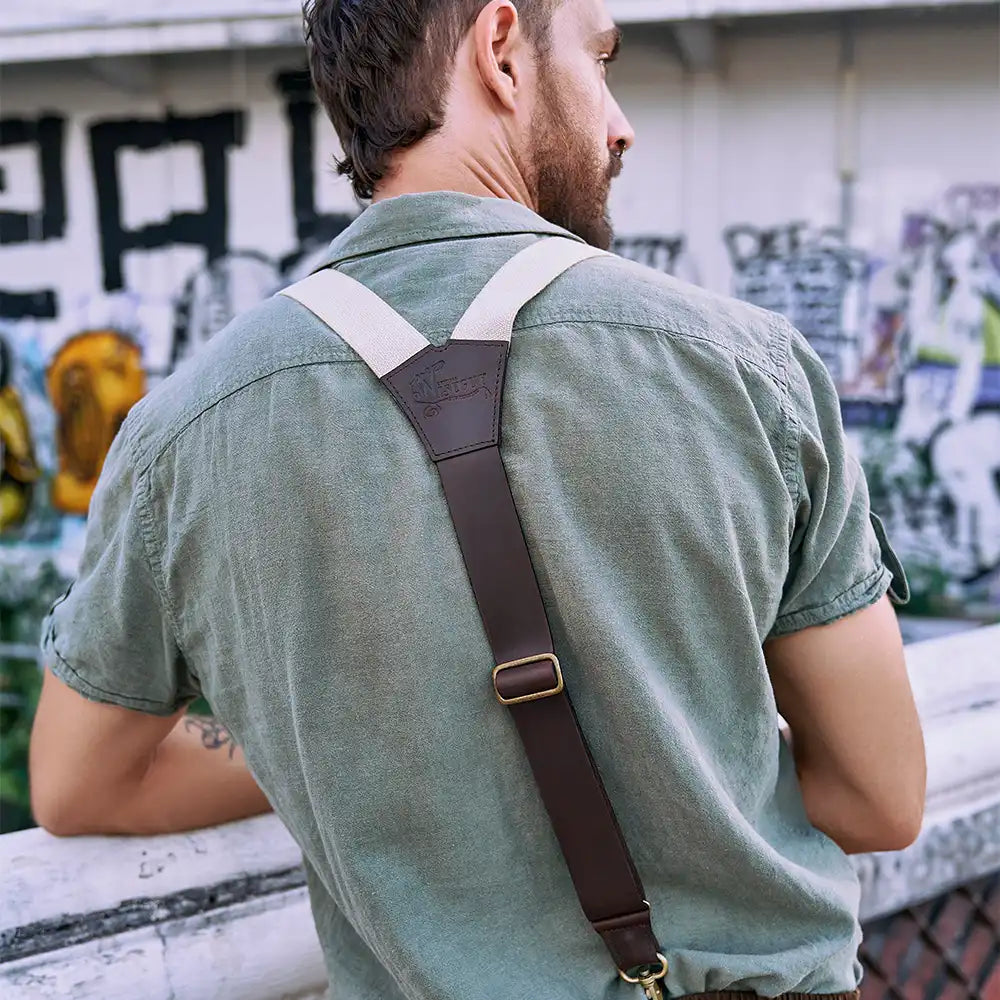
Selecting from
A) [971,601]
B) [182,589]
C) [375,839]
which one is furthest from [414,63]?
[971,601]

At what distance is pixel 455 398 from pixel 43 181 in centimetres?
720

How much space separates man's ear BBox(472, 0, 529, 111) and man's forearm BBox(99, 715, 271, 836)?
81cm

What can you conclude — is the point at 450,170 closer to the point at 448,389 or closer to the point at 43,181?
the point at 448,389

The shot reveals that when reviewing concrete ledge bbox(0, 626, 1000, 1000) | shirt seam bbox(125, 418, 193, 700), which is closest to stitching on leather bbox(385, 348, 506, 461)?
shirt seam bbox(125, 418, 193, 700)

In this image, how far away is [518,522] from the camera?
0.99 meters

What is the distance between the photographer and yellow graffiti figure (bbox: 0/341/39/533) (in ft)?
24.3

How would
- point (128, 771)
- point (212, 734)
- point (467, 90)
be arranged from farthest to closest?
point (212, 734)
point (128, 771)
point (467, 90)

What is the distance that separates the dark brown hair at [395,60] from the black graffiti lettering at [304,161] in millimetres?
6121

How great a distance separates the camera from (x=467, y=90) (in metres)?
1.19

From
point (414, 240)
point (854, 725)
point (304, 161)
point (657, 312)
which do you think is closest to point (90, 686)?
point (414, 240)

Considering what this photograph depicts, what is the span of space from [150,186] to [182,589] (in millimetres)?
6856

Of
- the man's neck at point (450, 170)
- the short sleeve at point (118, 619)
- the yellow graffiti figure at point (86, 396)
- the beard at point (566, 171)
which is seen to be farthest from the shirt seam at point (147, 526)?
the yellow graffiti figure at point (86, 396)

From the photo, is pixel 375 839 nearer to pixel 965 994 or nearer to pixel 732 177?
pixel 965 994

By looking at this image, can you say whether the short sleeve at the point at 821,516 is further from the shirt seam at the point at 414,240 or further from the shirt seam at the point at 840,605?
the shirt seam at the point at 414,240
